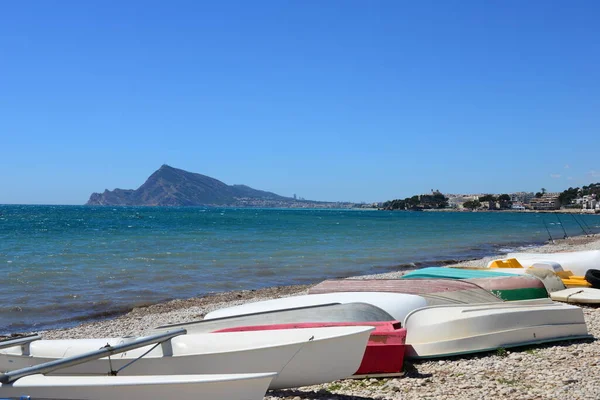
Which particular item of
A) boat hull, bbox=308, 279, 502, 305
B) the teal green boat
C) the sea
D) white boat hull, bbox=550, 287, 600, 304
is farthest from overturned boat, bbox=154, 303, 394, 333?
the sea

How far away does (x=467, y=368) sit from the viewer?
6.46m

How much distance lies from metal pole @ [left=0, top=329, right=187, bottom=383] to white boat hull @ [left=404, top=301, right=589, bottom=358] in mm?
3100

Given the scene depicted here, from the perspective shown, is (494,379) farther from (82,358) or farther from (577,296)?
(577,296)

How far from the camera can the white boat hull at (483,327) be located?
700cm

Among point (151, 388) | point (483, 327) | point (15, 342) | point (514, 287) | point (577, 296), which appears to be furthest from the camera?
point (577, 296)

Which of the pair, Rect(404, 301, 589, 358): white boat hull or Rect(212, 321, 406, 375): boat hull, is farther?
Rect(404, 301, 589, 358): white boat hull

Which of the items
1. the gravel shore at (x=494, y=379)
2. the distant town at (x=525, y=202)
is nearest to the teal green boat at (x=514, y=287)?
the gravel shore at (x=494, y=379)

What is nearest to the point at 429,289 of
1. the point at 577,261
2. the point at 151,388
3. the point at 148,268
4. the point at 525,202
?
the point at 151,388

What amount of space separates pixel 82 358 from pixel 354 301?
4.13 meters

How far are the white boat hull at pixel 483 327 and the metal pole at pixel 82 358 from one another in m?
3.10

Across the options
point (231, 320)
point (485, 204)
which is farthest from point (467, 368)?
point (485, 204)

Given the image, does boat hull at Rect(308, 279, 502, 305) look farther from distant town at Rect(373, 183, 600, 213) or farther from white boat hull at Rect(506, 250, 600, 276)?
distant town at Rect(373, 183, 600, 213)

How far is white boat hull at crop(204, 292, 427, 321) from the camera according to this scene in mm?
7793

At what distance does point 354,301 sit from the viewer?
810cm
